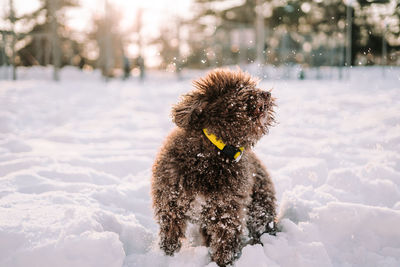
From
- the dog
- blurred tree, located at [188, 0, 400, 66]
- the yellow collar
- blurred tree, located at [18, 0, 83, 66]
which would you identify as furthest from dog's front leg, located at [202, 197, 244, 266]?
blurred tree, located at [18, 0, 83, 66]

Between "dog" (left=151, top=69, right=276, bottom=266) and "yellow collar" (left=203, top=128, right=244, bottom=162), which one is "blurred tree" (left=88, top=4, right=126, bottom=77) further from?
"yellow collar" (left=203, top=128, right=244, bottom=162)

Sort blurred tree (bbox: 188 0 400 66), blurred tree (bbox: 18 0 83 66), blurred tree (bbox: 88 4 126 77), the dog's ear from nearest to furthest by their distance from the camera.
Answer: the dog's ear < blurred tree (bbox: 88 4 126 77) < blurred tree (bbox: 18 0 83 66) < blurred tree (bbox: 188 0 400 66)

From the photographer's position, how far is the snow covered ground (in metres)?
2.04

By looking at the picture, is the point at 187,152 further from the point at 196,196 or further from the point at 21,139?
the point at 21,139

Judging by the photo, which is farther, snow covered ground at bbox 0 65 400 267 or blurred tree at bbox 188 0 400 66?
blurred tree at bbox 188 0 400 66

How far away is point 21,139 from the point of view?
14.5ft

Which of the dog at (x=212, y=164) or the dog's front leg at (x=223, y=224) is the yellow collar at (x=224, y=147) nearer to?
the dog at (x=212, y=164)

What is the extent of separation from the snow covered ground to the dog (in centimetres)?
16

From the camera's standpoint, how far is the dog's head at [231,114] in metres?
2.01

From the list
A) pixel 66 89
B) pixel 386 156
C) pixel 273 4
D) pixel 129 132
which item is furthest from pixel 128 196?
pixel 273 4

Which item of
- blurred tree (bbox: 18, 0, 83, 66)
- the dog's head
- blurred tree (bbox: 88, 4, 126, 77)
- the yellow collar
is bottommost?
the yellow collar

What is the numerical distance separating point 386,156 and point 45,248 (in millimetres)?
3533

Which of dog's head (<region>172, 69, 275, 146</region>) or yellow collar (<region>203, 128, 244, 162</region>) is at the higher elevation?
dog's head (<region>172, 69, 275, 146</region>)

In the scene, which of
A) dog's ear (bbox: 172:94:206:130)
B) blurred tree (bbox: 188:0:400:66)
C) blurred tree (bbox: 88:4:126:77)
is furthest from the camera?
blurred tree (bbox: 188:0:400:66)
